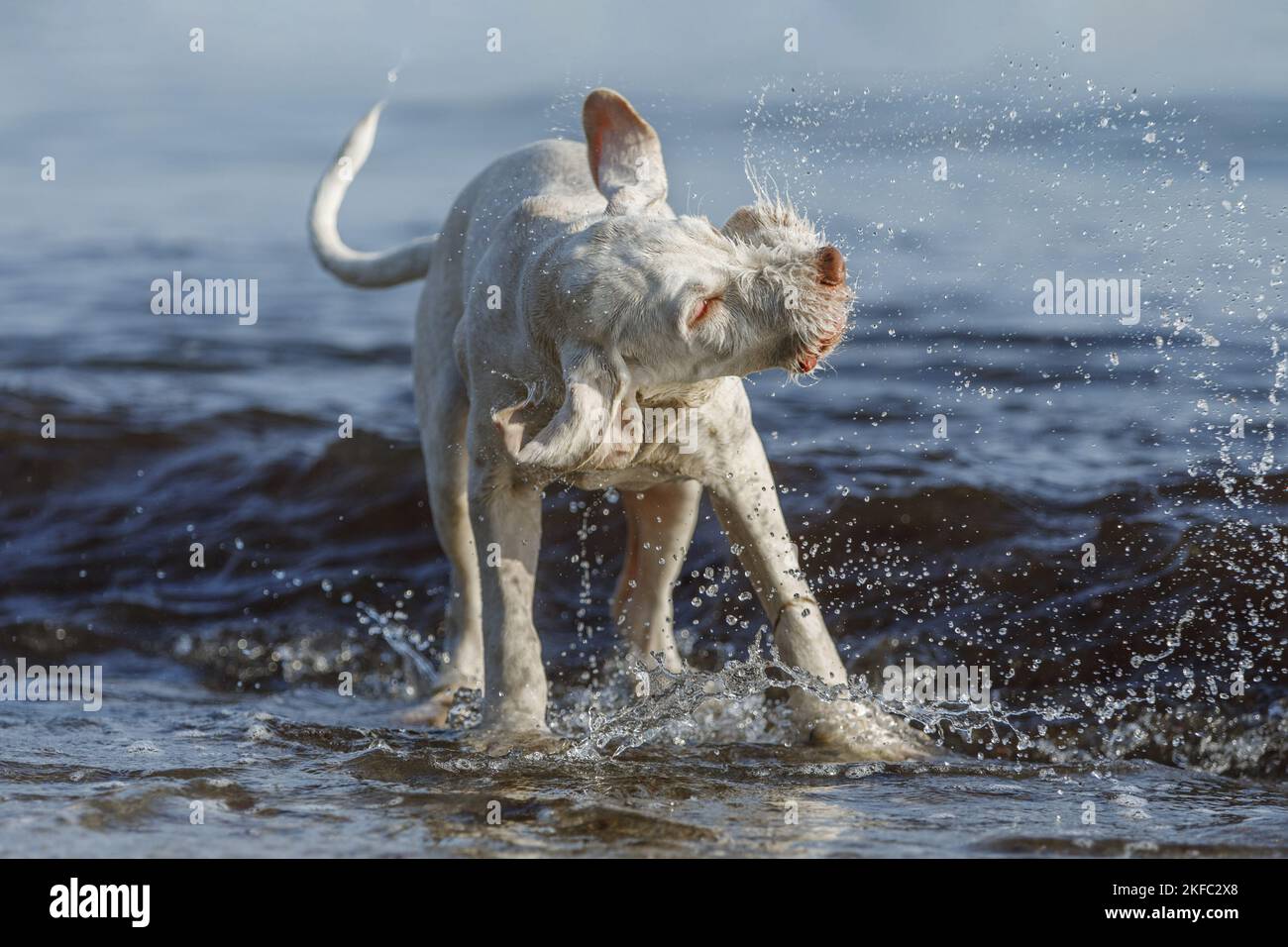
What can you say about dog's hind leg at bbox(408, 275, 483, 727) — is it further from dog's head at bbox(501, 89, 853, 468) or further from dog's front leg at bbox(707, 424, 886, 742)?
dog's head at bbox(501, 89, 853, 468)

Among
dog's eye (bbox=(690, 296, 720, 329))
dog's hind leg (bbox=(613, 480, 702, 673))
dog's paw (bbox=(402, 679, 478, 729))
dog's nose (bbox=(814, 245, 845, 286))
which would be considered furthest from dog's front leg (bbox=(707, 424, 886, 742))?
dog's paw (bbox=(402, 679, 478, 729))

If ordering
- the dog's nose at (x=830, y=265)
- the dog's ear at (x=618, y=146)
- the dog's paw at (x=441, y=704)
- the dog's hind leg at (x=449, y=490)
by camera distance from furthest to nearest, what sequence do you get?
the dog's paw at (x=441, y=704) < the dog's hind leg at (x=449, y=490) < the dog's ear at (x=618, y=146) < the dog's nose at (x=830, y=265)

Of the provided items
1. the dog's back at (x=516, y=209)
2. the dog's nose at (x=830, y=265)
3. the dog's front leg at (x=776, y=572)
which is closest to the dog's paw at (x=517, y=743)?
the dog's front leg at (x=776, y=572)

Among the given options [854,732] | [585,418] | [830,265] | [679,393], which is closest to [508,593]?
[679,393]

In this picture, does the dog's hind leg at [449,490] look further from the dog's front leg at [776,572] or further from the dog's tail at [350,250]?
the dog's front leg at [776,572]

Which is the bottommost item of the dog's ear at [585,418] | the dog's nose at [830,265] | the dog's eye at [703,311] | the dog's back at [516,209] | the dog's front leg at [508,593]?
the dog's front leg at [508,593]

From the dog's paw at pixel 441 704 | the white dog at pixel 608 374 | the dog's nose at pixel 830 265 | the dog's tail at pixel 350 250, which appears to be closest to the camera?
the dog's nose at pixel 830 265

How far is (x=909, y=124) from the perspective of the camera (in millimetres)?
6812

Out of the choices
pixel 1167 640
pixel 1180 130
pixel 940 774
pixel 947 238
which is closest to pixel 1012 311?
pixel 947 238

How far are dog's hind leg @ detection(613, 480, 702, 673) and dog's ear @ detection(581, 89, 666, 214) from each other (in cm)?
131

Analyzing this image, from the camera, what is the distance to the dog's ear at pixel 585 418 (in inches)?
179

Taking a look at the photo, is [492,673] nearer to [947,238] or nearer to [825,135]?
[825,135]

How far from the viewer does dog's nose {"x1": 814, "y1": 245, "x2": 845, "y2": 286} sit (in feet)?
14.3

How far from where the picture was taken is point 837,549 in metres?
8.26
